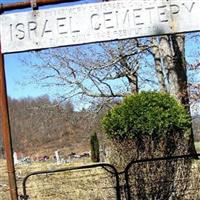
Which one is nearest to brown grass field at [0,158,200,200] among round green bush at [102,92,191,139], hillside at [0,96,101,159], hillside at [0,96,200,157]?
round green bush at [102,92,191,139]

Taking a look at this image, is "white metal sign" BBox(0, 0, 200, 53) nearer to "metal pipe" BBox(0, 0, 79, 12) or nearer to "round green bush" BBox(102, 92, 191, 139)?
"metal pipe" BBox(0, 0, 79, 12)

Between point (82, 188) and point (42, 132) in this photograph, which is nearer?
point (82, 188)

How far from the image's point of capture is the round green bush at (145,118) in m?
8.01

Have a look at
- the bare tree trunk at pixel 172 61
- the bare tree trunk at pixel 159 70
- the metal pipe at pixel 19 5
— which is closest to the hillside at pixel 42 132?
the bare tree trunk at pixel 159 70

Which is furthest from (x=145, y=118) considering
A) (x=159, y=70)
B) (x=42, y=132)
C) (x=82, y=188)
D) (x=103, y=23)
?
(x=42, y=132)

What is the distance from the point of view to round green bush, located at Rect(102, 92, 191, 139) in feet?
26.3

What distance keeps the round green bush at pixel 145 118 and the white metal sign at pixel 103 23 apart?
11.3 ft

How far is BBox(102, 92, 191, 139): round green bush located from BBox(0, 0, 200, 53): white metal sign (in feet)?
11.3

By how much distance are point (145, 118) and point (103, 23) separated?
3755 millimetres

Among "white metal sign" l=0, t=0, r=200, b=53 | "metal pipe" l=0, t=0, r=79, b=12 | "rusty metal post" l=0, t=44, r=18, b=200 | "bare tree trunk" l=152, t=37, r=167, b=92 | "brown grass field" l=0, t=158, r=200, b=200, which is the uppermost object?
"bare tree trunk" l=152, t=37, r=167, b=92

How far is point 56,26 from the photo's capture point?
15.4 ft

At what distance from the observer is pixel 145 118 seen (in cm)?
821

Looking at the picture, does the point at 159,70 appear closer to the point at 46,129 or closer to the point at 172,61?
the point at 172,61

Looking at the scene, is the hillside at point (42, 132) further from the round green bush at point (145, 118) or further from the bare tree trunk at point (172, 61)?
the round green bush at point (145, 118)
